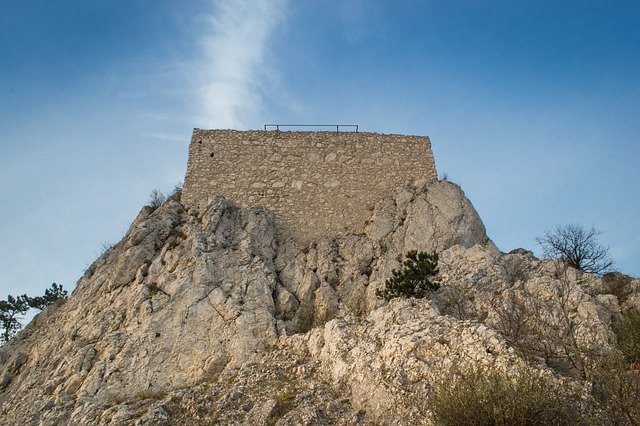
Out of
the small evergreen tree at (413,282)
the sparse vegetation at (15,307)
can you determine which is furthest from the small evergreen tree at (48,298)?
the small evergreen tree at (413,282)

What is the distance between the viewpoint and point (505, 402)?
912cm

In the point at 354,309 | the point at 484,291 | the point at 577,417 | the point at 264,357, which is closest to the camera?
the point at 577,417

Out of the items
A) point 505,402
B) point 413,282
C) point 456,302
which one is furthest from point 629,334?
point 505,402

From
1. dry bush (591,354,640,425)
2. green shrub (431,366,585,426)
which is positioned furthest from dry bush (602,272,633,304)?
green shrub (431,366,585,426)

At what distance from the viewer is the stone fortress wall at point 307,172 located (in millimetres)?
20188

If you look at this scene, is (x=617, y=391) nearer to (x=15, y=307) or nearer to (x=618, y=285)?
(x=618, y=285)

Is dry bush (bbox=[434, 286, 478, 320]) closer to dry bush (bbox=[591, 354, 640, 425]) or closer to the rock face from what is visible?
the rock face

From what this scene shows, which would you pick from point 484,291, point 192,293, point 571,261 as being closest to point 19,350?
point 192,293

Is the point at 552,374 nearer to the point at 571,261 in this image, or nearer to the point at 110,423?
the point at 110,423

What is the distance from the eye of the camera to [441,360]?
1137 cm

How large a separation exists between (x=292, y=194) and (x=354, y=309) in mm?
6060

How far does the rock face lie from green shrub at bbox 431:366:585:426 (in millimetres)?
1081

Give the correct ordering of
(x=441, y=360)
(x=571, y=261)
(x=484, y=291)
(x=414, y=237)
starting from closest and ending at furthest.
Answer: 1. (x=441, y=360)
2. (x=484, y=291)
3. (x=414, y=237)
4. (x=571, y=261)

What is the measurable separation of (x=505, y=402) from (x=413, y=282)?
6.12 metres
